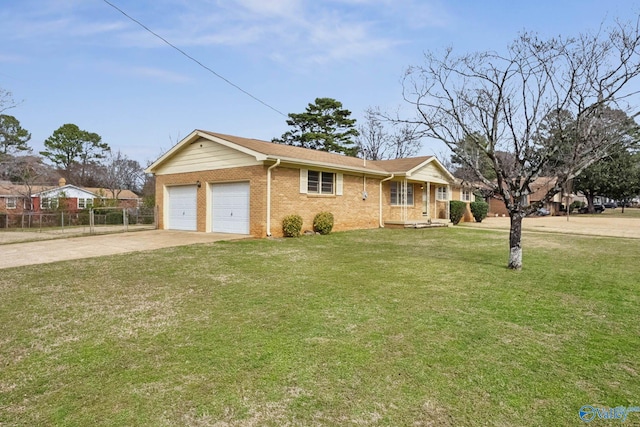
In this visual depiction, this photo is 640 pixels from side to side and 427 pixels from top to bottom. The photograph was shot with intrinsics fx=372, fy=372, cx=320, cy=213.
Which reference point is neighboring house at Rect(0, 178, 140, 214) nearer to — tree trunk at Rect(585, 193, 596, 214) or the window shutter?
the window shutter

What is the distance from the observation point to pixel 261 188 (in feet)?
43.3

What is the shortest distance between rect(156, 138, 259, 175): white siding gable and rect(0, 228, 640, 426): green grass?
7185 millimetres

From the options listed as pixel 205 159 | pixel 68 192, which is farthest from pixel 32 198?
pixel 205 159

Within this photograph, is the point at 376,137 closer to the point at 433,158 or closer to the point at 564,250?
the point at 433,158

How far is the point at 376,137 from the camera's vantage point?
3897 cm

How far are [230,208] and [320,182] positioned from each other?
3.74 metres

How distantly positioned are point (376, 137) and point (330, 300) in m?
35.2

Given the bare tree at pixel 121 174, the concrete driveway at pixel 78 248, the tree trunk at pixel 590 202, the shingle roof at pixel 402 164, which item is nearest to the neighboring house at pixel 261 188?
the shingle roof at pixel 402 164

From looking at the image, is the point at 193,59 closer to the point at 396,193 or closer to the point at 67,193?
the point at 396,193

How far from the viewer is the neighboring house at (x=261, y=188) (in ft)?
43.9

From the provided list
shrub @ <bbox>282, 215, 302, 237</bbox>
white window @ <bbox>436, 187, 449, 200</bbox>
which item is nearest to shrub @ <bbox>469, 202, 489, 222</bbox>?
white window @ <bbox>436, 187, 449, 200</bbox>

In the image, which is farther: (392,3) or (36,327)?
(392,3)

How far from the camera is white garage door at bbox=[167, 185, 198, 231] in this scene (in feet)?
52.2

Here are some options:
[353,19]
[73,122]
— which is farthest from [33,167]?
[353,19]
